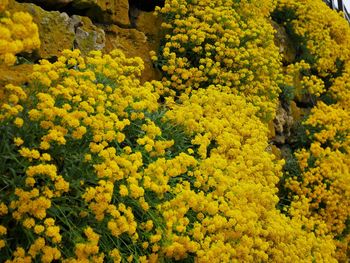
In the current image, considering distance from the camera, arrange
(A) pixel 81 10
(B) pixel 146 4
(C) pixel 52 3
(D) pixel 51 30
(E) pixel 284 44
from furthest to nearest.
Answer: (E) pixel 284 44 → (B) pixel 146 4 → (A) pixel 81 10 → (C) pixel 52 3 → (D) pixel 51 30

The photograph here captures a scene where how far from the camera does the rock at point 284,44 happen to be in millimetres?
7930

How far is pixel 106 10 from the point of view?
16.5 feet

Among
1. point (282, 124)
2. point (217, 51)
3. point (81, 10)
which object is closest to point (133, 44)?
point (81, 10)

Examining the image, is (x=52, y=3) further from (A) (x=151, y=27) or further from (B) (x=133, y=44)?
(A) (x=151, y=27)

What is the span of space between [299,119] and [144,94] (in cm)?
436

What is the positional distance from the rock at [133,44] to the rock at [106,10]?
0.08m

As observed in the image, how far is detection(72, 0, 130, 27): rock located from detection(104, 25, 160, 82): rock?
82mm

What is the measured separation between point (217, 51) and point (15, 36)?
141 inches

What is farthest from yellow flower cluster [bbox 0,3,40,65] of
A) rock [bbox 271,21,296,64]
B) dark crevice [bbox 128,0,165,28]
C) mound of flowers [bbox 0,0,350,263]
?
rock [bbox 271,21,296,64]

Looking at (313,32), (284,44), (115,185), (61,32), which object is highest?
(61,32)

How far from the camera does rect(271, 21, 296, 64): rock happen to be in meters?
7.93

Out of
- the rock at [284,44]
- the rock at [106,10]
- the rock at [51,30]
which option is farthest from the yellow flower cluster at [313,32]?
the rock at [51,30]

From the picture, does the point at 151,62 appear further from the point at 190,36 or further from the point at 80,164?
the point at 80,164

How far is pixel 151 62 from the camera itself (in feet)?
17.7
